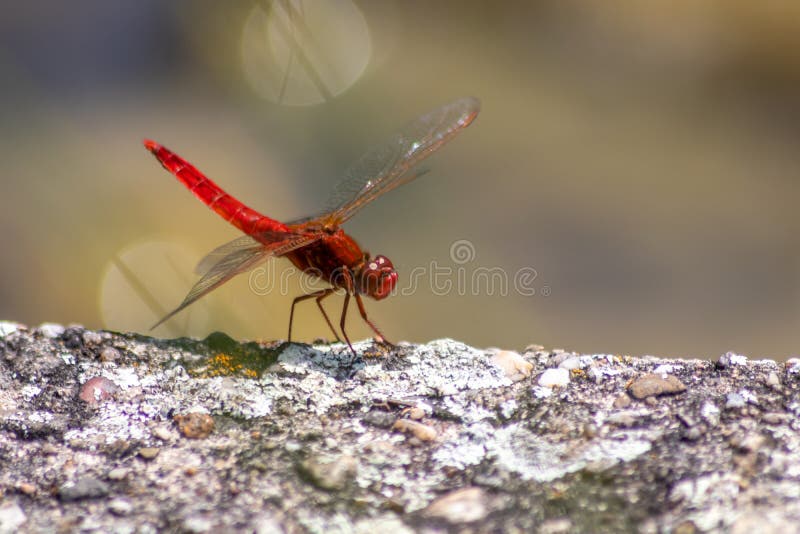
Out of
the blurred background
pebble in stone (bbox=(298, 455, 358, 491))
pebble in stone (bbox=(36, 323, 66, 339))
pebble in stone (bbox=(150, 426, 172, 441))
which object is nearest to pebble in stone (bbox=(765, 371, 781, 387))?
pebble in stone (bbox=(298, 455, 358, 491))

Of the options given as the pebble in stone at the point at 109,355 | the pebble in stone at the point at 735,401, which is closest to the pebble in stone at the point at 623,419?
the pebble in stone at the point at 735,401

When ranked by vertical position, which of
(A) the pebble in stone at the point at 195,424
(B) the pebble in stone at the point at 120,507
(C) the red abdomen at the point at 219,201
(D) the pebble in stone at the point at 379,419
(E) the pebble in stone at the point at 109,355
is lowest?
(B) the pebble in stone at the point at 120,507

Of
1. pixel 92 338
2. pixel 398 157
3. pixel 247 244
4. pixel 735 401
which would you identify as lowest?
pixel 735 401

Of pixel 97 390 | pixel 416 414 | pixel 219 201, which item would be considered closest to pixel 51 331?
pixel 97 390

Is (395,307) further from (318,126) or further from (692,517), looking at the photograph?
(692,517)

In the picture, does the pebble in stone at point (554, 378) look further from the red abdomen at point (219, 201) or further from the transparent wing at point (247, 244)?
the red abdomen at point (219, 201)

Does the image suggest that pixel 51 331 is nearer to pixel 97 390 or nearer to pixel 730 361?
pixel 97 390
